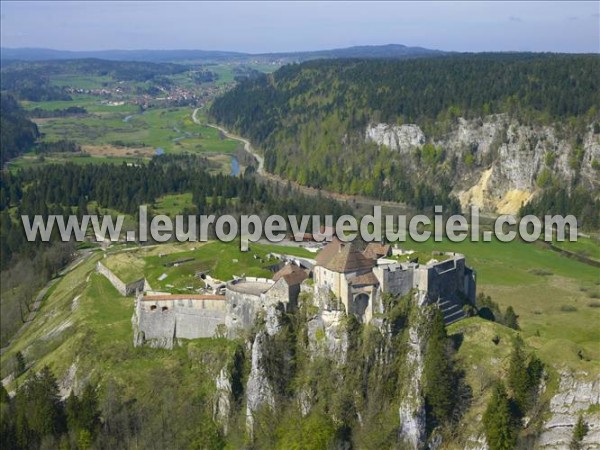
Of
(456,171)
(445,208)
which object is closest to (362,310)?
(445,208)

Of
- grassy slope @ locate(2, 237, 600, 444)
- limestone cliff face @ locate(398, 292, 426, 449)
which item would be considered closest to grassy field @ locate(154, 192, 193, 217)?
grassy slope @ locate(2, 237, 600, 444)

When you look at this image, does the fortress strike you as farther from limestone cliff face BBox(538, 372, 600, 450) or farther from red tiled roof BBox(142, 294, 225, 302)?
limestone cliff face BBox(538, 372, 600, 450)

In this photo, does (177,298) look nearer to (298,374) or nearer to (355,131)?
(298,374)

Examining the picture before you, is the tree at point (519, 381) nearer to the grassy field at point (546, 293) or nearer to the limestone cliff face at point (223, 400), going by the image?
the grassy field at point (546, 293)

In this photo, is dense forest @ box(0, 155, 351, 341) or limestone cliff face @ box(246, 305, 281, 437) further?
dense forest @ box(0, 155, 351, 341)

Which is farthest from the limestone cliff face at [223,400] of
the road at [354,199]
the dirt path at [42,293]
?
the road at [354,199]

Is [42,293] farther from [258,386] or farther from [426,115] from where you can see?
[426,115]
